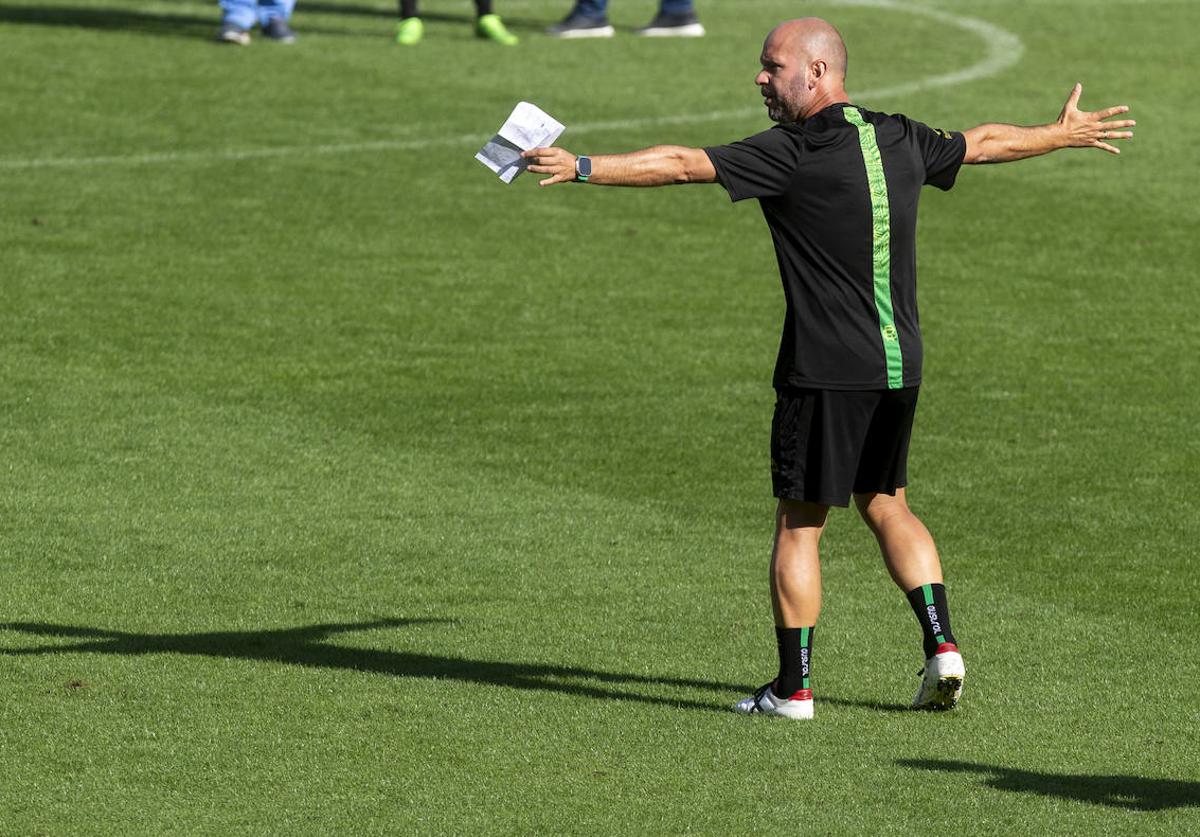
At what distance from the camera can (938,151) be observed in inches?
263

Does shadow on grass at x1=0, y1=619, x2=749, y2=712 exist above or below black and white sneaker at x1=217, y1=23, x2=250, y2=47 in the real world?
below

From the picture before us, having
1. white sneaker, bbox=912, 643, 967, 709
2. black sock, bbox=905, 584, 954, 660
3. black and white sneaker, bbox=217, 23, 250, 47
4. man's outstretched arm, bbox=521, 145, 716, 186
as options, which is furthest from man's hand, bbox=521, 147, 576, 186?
black and white sneaker, bbox=217, 23, 250, 47

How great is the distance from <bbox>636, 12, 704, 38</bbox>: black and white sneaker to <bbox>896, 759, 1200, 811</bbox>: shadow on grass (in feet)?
45.7

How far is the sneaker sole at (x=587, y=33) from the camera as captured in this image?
1923 centimetres

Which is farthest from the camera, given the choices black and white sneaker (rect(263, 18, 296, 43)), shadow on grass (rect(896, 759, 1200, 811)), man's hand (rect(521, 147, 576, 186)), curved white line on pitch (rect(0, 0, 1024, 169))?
black and white sneaker (rect(263, 18, 296, 43))

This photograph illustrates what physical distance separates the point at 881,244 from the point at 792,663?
1.26 meters

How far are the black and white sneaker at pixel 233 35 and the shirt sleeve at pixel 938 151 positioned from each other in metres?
12.4

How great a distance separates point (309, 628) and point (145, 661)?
0.64 metres

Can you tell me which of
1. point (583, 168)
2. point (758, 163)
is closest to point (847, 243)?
point (758, 163)

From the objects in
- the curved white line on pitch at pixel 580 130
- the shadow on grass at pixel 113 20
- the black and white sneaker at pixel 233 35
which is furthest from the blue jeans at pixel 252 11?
the curved white line on pitch at pixel 580 130

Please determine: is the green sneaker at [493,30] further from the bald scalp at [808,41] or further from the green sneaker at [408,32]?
the bald scalp at [808,41]

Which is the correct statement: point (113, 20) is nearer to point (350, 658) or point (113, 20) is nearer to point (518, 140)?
point (350, 658)

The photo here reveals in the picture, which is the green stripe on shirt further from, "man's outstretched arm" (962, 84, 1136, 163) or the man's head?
"man's outstretched arm" (962, 84, 1136, 163)

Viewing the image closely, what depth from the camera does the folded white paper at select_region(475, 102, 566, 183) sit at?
621 centimetres
